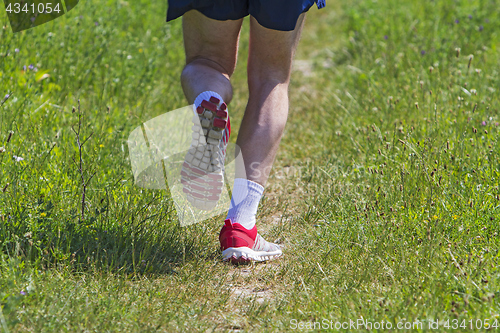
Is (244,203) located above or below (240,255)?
above

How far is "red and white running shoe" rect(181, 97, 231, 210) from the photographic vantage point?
7.52ft

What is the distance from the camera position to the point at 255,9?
93.7 inches

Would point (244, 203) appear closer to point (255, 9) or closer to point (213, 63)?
point (213, 63)

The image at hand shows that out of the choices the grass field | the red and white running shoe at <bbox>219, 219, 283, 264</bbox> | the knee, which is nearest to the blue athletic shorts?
the knee

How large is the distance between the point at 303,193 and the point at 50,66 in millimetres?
2095

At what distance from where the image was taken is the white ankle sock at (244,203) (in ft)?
8.37

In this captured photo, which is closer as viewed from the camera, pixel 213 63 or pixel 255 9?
pixel 255 9

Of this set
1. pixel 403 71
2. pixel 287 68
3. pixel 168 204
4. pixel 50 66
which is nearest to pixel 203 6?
pixel 287 68

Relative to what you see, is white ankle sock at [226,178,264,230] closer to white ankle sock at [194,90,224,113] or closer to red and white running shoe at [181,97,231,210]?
red and white running shoe at [181,97,231,210]

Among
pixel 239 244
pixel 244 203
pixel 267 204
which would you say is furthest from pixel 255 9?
pixel 267 204

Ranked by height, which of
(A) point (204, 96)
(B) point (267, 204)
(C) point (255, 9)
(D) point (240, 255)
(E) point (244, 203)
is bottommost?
(B) point (267, 204)

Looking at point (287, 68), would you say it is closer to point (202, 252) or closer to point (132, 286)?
point (202, 252)

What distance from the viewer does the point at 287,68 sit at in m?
2.60

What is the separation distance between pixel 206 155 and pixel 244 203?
347mm
